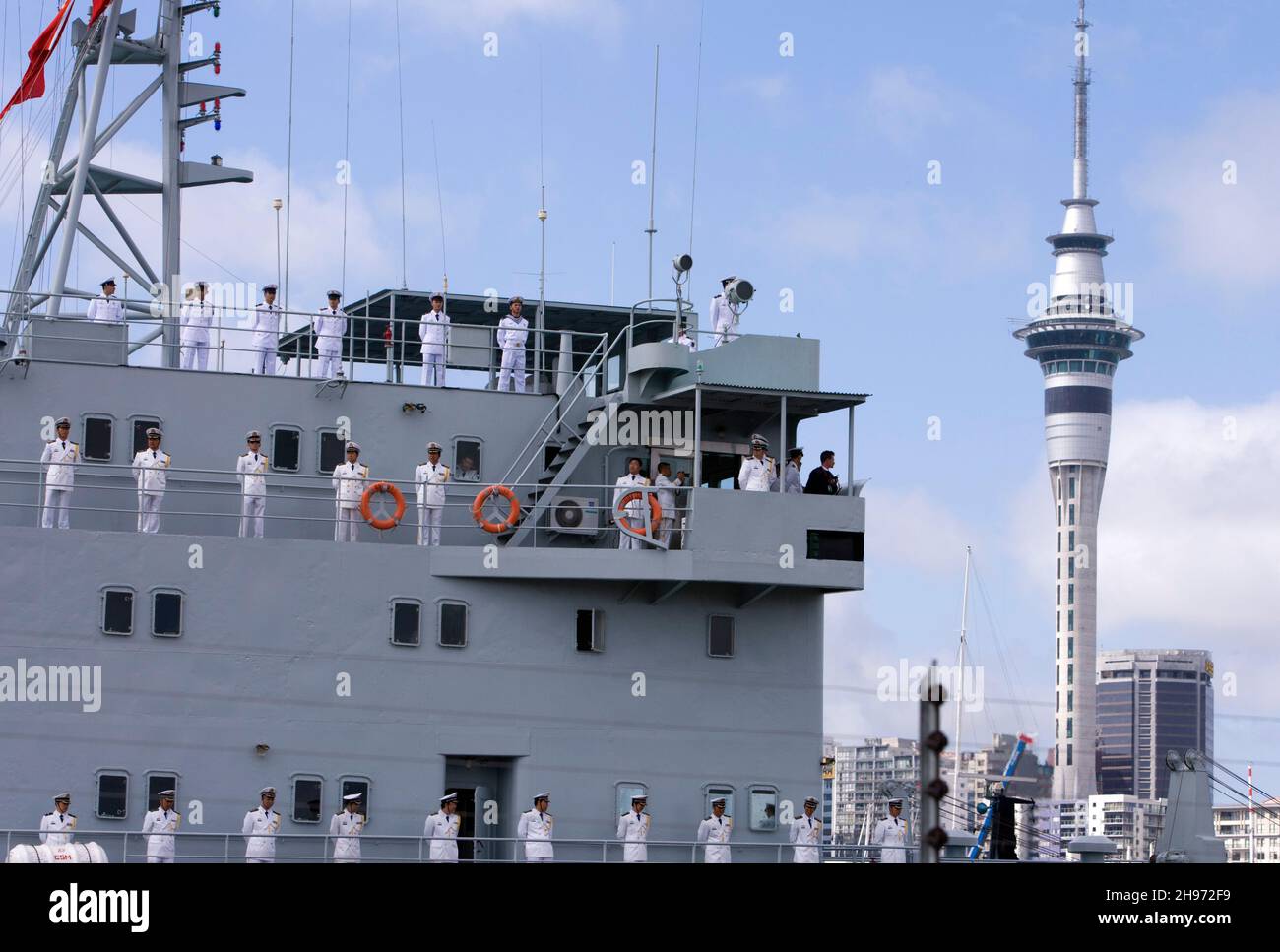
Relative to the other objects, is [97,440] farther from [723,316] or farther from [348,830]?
[723,316]

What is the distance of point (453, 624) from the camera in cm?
2456

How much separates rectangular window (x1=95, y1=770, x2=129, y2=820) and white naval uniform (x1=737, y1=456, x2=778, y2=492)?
8.76 m

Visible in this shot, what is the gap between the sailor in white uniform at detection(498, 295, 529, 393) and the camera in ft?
88.6

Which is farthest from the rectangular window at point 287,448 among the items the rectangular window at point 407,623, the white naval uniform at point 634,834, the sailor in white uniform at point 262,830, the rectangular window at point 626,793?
the white naval uniform at point 634,834

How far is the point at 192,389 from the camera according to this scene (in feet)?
84.2

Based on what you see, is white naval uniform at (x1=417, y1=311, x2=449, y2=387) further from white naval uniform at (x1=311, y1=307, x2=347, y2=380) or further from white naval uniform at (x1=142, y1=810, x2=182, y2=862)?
white naval uniform at (x1=142, y1=810, x2=182, y2=862)

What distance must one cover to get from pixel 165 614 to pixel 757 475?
7.83 metres

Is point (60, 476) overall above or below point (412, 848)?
above

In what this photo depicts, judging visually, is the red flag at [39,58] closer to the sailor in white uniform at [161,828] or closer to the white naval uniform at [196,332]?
the white naval uniform at [196,332]

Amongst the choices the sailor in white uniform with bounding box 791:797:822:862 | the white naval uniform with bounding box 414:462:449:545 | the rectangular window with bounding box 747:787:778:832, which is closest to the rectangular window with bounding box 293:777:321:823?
the white naval uniform with bounding box 414:462:449:545

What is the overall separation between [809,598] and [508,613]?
4261mm

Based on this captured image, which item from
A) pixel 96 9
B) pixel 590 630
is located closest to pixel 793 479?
pixel 590 630
